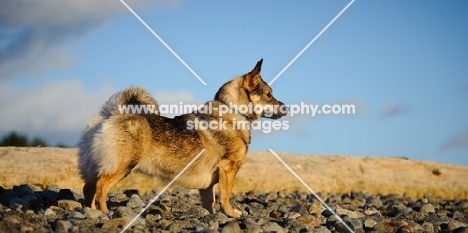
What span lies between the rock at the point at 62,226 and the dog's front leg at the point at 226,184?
3.00 m

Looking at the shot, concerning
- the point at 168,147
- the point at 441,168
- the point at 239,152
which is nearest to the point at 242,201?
the point at 239,152

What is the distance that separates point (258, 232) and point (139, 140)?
2.37 meters

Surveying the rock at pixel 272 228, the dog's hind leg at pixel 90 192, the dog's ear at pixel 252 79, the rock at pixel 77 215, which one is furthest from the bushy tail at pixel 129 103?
the rock at pixel 272 228

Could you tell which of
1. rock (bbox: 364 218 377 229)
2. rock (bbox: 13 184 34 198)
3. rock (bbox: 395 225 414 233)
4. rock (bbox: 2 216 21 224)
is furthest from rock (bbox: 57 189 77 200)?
rock (bbox: 395 225 414 233)

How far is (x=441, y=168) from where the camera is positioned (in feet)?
55.0

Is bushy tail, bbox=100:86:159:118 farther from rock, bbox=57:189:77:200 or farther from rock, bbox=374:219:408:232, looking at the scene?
rock, bbox=374:219:408:232

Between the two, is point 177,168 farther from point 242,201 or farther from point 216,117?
point 242,201

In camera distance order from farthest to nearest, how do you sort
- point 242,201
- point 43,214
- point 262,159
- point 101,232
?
point 262,159, point 242,201, point 43,214, point 101,232

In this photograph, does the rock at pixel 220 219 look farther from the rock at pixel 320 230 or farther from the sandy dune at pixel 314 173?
the sandy dune at pixel 314 173

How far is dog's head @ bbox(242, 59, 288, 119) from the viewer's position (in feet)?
31.2

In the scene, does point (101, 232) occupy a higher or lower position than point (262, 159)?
lower

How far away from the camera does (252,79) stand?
952cm

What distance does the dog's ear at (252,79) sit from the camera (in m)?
9.43

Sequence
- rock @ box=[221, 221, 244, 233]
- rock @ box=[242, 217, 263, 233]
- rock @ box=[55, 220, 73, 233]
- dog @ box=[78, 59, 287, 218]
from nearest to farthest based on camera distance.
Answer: rock @ box=[55, 220, 73, 233]
rock @ box=[221, 221, 244, 233]
rock @ box=[242, 217, 263, 233]
dog @ box=[78, 59, 287, 218]
